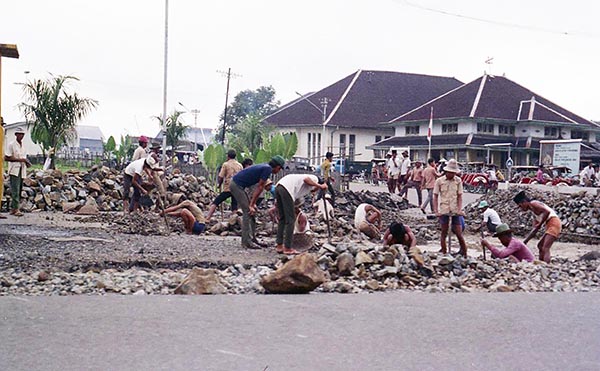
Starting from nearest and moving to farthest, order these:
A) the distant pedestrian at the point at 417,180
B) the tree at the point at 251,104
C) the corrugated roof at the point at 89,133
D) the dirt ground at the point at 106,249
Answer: the dirt ground at the point at 106,249, the distant pedestrian at the point at 417,180, the tree at the point at 251,104, the corrugated roof at the point at 89,133

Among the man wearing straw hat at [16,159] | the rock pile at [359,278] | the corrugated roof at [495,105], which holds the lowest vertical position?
the rock pile at [359,278]

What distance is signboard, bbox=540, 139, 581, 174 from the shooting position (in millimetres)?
34500

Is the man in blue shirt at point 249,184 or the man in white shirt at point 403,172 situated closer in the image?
the man in blue shirt at point 249,184

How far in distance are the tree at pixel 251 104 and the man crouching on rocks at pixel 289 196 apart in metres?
66.7

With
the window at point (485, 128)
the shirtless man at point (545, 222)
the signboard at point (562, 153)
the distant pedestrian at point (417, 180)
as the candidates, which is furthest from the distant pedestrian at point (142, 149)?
the window at point (485, 128)

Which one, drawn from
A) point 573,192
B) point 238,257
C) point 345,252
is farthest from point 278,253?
point 573,192

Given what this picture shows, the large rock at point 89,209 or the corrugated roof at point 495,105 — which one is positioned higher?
the corrugated roof at point 495,105

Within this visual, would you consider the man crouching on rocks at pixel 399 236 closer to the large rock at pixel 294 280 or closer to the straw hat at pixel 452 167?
the straw hat at pixel 452 167

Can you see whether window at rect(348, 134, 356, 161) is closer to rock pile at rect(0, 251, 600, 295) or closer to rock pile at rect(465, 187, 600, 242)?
rock pile at rect(465, 187, 600, 242)

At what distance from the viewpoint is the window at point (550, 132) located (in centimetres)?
5075

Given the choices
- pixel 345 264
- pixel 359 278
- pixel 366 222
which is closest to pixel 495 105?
pixel 366 222

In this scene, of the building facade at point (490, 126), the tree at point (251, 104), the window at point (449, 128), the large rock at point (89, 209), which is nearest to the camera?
the large rock at point (89, 209)

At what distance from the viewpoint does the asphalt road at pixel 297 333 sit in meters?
5.85

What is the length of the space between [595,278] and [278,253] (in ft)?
15.8
